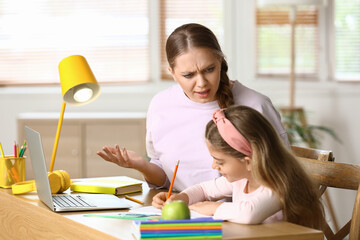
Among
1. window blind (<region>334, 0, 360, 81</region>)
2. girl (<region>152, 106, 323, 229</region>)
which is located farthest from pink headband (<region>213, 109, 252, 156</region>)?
window blind (<region>334, 0, 360, 81</region>)

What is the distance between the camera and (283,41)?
4715 mm

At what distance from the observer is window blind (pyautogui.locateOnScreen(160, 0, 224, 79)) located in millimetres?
4824

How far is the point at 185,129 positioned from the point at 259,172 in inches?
29.4

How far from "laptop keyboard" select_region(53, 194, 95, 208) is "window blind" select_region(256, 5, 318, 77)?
2.86m

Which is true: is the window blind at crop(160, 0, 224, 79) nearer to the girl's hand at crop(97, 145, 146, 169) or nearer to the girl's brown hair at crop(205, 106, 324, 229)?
the girl's hand at crop(97, 145, 146, 169)

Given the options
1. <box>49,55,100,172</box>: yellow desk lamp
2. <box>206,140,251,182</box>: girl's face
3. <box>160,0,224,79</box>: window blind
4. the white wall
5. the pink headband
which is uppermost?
<box>160,0,224,79</box>: window blind

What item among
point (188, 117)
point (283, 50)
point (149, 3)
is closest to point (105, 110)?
point (149, 3)

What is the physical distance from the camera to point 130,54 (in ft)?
16.2

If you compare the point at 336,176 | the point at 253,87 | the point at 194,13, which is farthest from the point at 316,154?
the point at 194,13

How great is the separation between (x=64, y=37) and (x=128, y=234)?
11.7 feet

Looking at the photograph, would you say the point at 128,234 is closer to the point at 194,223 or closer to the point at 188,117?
the point at 194,223

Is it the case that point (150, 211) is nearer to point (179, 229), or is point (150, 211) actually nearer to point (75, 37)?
point (179, 229)

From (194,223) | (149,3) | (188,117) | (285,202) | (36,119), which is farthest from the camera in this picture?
(149,3)

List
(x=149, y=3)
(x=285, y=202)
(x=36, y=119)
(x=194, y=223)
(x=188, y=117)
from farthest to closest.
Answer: (x=149, y=3), (x=36, y=119), (x=188, y=117), (x=285, y=202), (x=194, y=223)
